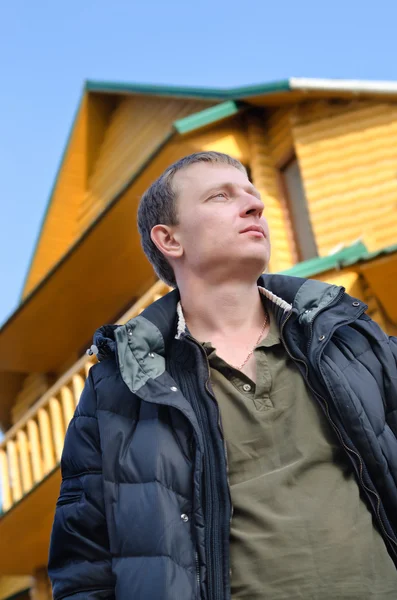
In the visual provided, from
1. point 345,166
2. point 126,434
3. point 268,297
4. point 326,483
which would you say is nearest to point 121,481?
point 126,434

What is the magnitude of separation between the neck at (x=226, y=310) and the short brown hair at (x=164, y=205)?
1.07 ft

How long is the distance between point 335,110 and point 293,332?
8.92 metres

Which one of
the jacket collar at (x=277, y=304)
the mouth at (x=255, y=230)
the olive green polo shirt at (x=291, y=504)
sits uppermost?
the mouth at (x=255, y=230)

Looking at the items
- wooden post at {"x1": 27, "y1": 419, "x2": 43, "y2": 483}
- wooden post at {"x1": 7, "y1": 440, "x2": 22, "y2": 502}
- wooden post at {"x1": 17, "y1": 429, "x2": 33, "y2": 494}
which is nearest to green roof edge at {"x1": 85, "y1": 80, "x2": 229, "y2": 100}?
wooden post at {"x1": 27, "y1": 419, "x2": 43, "y2": 483}

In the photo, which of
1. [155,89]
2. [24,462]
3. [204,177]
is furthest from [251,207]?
[155,89]

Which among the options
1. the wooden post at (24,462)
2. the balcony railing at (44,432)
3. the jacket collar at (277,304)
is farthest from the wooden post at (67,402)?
the jacket collar at (277,304)

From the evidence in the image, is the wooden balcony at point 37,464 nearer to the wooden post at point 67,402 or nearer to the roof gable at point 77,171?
the wooden post at point 67,402

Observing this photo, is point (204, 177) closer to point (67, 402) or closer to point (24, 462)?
point (67, 402)

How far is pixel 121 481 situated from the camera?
263 cm

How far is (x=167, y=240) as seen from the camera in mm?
3248

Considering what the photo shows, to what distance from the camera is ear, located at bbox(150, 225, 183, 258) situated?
10.5 feet

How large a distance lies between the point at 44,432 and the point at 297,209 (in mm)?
4218

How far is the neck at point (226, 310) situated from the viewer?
9.78 ft

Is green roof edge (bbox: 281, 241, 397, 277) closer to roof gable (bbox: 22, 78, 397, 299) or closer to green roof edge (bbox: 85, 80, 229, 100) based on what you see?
green roof edge (bbox: 85, 80, 229, 100)
